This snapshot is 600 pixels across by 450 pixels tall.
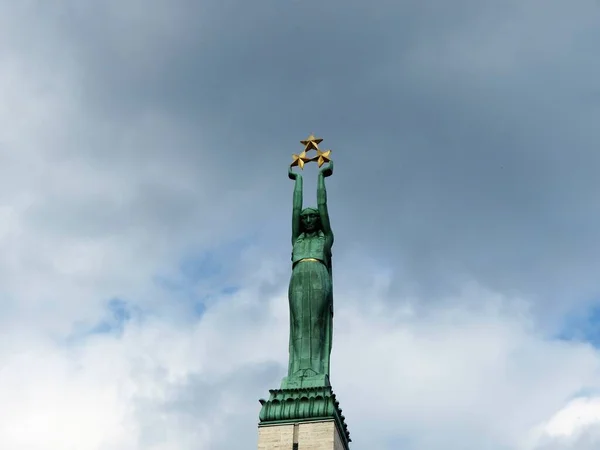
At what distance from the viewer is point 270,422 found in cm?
4197

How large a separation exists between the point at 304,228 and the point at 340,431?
9105mm

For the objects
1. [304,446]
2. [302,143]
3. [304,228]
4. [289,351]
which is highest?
[302,143]

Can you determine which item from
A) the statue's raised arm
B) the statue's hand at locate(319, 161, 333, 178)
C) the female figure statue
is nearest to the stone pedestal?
the female figure statue

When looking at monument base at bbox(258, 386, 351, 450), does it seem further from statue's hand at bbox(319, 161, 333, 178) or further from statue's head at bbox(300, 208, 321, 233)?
statue's hand at bbox(319, 161, 333, 178)

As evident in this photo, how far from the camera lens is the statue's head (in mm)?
47250

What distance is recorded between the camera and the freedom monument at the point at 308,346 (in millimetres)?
41469

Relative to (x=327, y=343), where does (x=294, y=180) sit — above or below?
above

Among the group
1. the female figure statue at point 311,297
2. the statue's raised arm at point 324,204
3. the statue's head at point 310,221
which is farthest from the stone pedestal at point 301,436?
the statue's head at point 310,221

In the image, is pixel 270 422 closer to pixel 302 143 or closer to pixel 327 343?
pixel 327 343

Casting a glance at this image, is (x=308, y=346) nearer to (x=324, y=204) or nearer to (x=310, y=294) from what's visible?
(x=310, y=294)

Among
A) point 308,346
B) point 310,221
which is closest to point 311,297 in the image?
point 308,346

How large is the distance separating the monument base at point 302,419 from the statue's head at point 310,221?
7532 millimetres

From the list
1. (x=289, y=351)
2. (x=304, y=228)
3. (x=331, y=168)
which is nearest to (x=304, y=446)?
→ (x=289, y=351)

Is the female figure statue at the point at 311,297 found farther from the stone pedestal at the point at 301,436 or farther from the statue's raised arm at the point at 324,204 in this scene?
the stone pedestal at the point at 301,436
